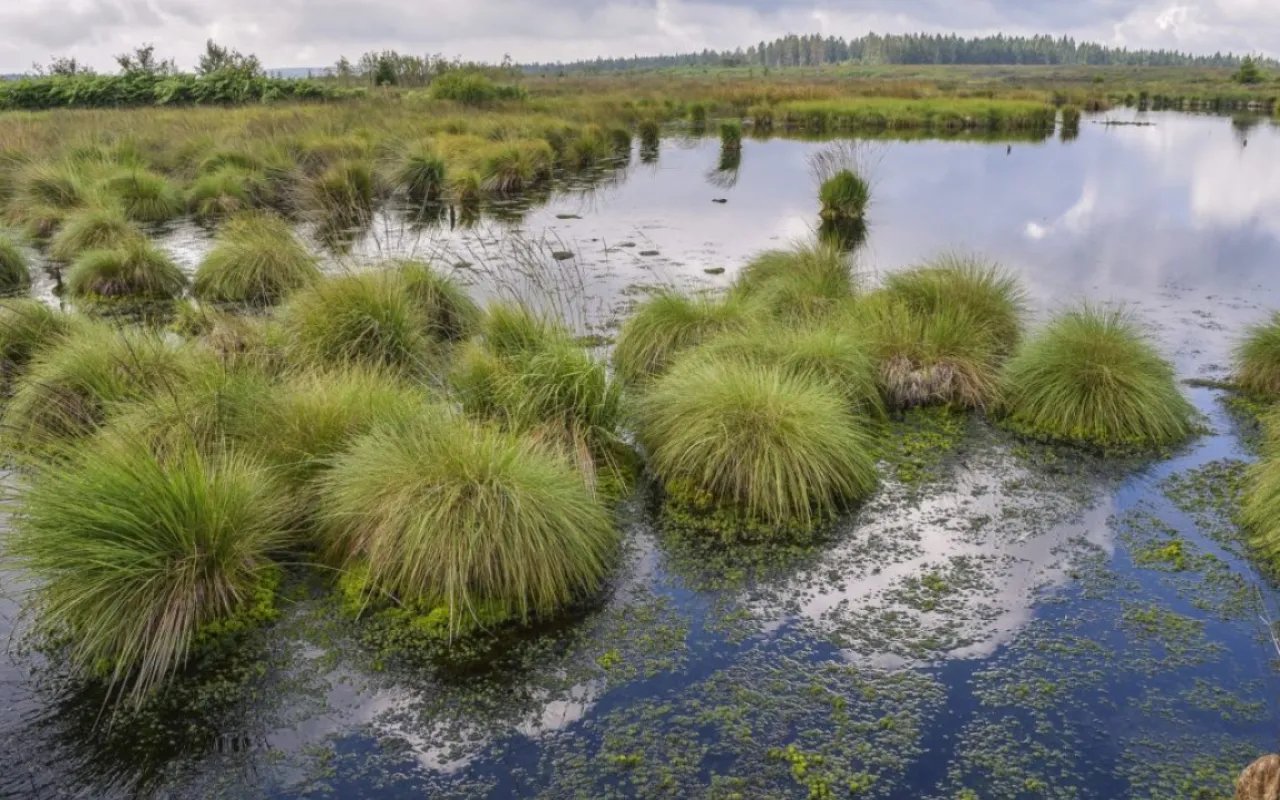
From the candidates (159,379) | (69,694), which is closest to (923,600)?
(69,694)

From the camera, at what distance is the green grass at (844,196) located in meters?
18.5

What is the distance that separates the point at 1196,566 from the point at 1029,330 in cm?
444

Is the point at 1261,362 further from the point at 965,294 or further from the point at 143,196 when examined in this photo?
the point at 143,196

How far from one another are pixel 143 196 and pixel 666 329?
44.1 feet

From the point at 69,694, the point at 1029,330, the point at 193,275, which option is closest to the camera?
the point at 69,694

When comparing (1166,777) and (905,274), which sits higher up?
(905,274)

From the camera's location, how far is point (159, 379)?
7242mm

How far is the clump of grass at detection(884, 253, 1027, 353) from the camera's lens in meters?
9.78

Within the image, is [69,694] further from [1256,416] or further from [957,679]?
[1256,416]

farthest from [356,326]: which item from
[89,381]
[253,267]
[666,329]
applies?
[253,267]

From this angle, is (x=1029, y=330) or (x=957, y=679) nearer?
(x=957, y=679)

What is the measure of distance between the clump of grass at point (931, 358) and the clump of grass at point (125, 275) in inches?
370

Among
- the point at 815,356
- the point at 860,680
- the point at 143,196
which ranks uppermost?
the point at 143,196

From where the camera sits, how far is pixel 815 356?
27.1ft
